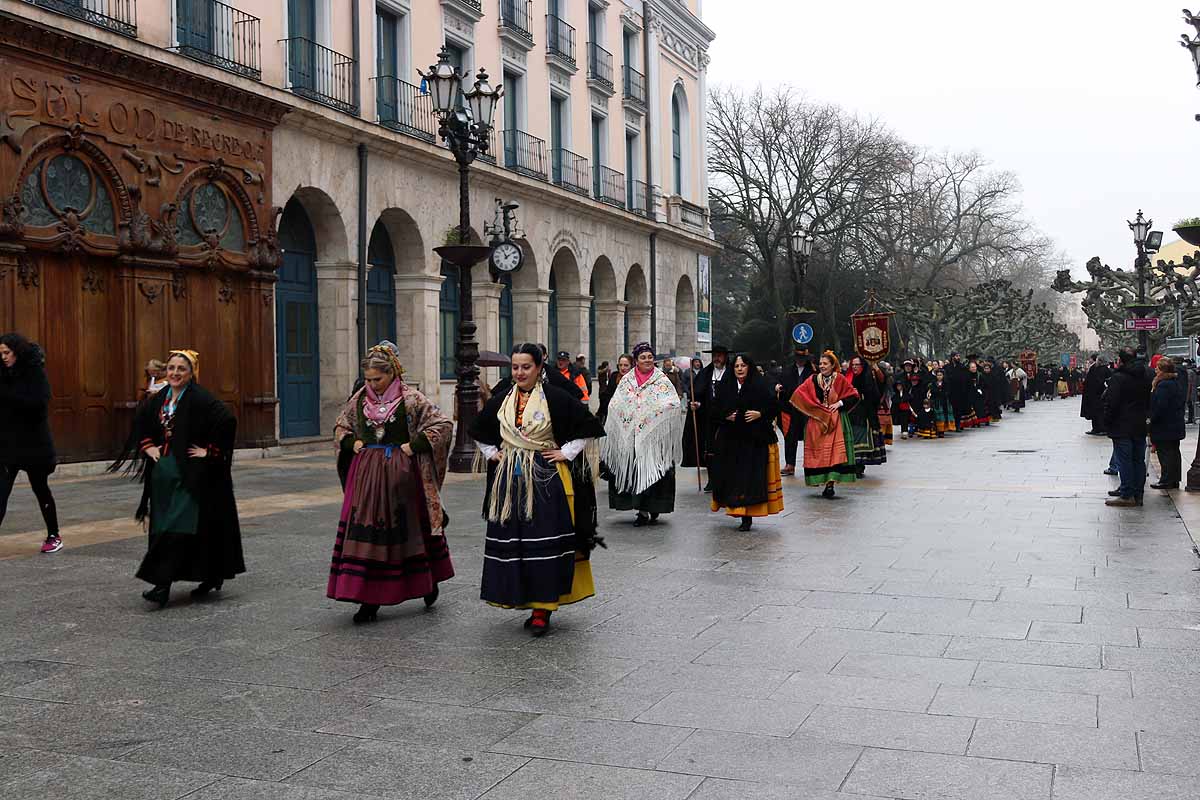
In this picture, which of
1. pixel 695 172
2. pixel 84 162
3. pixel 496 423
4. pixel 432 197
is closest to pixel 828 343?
pixel 695 172

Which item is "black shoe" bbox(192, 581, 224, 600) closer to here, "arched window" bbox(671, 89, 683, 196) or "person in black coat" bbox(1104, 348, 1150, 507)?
"person in black coat" bbox(1104, 348, 1150, 507)

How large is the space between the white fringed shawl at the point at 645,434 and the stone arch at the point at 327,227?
10756 mm

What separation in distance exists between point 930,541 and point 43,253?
10946 millimetres

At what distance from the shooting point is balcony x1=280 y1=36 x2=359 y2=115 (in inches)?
813

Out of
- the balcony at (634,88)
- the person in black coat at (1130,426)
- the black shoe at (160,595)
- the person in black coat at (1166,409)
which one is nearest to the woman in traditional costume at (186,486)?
the black shoe at (160,595)

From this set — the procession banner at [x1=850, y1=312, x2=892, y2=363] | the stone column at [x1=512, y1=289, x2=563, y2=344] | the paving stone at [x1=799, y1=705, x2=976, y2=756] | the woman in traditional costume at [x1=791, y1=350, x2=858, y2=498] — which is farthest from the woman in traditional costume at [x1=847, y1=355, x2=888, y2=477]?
the stone column at [x1=512, y1=289, x2=563, y2=344]

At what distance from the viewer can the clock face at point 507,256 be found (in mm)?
23562

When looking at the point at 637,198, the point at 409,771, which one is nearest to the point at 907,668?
the point at 409,771

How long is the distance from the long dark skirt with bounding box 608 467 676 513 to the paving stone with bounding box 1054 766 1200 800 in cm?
731

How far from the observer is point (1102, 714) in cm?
513

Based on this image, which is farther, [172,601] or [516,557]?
[172,601]

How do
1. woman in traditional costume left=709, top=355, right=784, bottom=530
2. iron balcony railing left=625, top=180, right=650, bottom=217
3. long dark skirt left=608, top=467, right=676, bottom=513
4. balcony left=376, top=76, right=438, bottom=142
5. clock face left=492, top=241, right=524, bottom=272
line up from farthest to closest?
iron balcony railing left=625, top=180, right=650, bottom=217 < clock face left=492, top=241, right=524, bottom=272 < balcony left=376, top=76, right=438, bottom=142 < long dark skirt left=608, top=467, right=676, bottom=513 < woman in traditional costume left=709, top=355, right=784, bottom=530

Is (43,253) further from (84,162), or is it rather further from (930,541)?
(930,541)

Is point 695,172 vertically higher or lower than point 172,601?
higher
